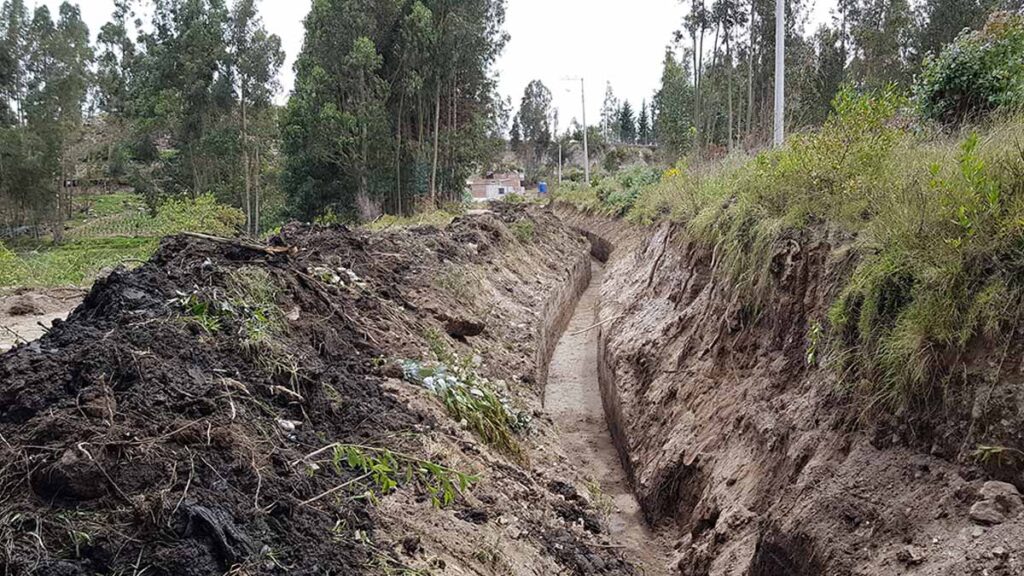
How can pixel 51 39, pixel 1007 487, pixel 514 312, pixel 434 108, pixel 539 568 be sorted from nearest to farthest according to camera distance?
1. pixel 1007 487
2. pixel 539 568
3. pixel 514 312
4. pixel 434 108
5. pixel 51 39

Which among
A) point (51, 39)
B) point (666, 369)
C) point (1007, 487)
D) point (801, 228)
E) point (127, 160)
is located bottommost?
point (666, 369)

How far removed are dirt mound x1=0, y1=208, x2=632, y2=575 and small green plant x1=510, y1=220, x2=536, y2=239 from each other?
11485 mm

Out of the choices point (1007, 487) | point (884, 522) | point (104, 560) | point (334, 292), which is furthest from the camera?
point (334, 292)

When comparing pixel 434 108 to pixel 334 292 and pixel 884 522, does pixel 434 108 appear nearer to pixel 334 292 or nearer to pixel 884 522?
pixel 334 292

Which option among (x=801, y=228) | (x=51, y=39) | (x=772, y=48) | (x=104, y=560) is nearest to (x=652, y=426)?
(x=801, y=228)

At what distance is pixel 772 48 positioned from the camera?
2598 cm

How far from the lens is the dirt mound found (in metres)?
2.64

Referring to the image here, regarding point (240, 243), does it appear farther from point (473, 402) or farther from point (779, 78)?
point (779, 78)

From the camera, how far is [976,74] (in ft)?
24.5

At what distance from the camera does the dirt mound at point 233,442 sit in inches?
104

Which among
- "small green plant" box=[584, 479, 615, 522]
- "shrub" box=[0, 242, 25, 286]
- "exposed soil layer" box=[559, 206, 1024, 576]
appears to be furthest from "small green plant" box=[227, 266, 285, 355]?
"shrub" box=[0, 242, 25, 286]

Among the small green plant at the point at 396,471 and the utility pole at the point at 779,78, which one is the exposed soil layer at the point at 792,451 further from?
the utility pole at the point at 779,78

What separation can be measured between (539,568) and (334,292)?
13.2 ft

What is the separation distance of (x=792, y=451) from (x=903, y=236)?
5.36ft
